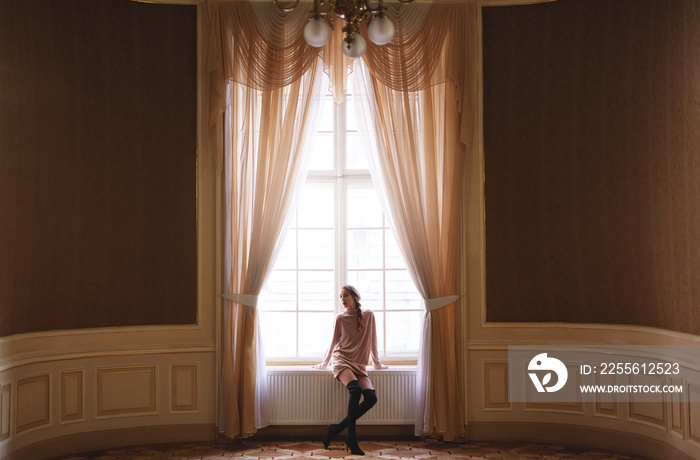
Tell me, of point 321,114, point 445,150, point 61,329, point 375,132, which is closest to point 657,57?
point 445,150

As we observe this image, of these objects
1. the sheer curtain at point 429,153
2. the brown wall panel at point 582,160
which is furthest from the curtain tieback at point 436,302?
the brown wall panel at point 582,160

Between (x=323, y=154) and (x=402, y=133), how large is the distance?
2.23 ft

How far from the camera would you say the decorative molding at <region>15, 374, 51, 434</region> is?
4.23 m

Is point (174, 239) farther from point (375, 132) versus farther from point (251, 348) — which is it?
point (375, 132)

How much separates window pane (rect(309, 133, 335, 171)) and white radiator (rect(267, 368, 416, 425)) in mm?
1624

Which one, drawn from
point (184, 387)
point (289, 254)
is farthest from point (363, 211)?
point (184, 387)

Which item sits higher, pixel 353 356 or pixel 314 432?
pixel 353 356

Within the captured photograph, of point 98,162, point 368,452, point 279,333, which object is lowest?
point 368,452

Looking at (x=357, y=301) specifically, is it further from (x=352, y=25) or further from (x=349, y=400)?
(x=352, y=25)

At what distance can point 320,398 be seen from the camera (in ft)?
15.7

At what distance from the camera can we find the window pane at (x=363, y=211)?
5023 millimetres

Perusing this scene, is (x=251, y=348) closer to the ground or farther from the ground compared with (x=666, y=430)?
farther from the ground

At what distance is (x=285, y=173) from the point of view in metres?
4.75

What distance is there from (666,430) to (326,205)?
9.58 feet
